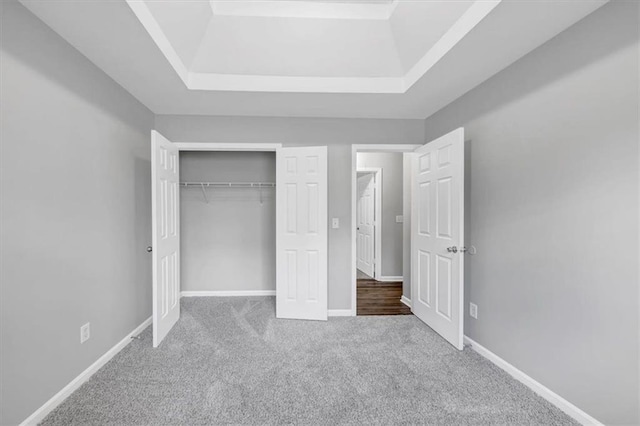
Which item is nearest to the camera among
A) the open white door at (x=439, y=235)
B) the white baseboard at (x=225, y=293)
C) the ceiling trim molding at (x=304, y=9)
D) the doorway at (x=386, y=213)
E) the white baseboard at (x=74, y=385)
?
the white baseboard at (x=74, y=385)

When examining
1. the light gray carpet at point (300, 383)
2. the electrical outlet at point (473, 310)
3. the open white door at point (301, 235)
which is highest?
the open white door at point (301, 235)

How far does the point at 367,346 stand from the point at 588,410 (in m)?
1.48

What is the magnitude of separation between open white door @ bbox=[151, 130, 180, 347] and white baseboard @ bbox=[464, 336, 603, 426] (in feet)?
9.47

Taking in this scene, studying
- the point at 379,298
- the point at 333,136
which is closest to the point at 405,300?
the point at 379,298

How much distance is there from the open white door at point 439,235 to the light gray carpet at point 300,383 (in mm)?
276

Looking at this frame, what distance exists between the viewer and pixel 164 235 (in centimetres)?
273

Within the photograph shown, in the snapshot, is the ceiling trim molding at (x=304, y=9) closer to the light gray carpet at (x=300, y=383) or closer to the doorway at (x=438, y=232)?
the doorway at (x=438, y=232)

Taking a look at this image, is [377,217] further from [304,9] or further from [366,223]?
[304,9]

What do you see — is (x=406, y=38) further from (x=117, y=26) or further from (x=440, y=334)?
(x=440, y=334)

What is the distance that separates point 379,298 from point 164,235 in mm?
2910

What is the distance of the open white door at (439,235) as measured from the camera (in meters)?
2.49

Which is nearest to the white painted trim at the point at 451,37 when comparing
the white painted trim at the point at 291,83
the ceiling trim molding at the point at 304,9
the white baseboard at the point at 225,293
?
the white painted trim at the point at 291,83

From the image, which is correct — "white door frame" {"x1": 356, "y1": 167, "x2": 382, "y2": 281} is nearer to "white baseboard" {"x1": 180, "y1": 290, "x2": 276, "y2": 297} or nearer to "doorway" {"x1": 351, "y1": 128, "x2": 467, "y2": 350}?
→ "doorway" {"x1": 351, "y1": 128, "x2": 467, "y2": 350}

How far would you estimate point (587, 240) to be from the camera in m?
1.65
